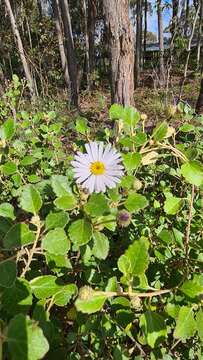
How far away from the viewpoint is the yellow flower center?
1078 mm

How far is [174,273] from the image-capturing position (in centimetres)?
137

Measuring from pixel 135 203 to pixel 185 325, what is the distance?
328 millimetres

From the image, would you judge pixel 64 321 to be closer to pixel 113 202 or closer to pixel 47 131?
pixel 113 202

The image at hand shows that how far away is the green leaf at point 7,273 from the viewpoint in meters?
0.84

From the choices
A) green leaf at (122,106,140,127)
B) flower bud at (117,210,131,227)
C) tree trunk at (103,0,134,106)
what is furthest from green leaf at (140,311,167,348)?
tree trunk at (103,0,134,106)

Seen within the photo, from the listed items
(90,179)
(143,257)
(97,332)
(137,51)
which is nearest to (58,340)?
(97,332)

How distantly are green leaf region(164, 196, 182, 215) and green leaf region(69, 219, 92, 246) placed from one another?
38cm

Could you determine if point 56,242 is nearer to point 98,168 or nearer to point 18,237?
point 18,237

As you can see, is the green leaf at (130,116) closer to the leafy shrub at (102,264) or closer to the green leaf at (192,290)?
the leafy shrub at (102,264)

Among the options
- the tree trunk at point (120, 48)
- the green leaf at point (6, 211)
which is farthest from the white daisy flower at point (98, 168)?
the tree trunk at point (120, 48)

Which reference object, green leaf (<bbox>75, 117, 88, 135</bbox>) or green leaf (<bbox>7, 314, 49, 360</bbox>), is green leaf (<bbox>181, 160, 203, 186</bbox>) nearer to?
green leaf (<bbox>75, 117, 88, 135</bbox>)

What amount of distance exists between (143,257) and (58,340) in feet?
1.18

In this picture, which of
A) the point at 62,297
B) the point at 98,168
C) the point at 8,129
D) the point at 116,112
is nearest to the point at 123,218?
the point at 98,168

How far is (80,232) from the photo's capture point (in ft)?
3.12
